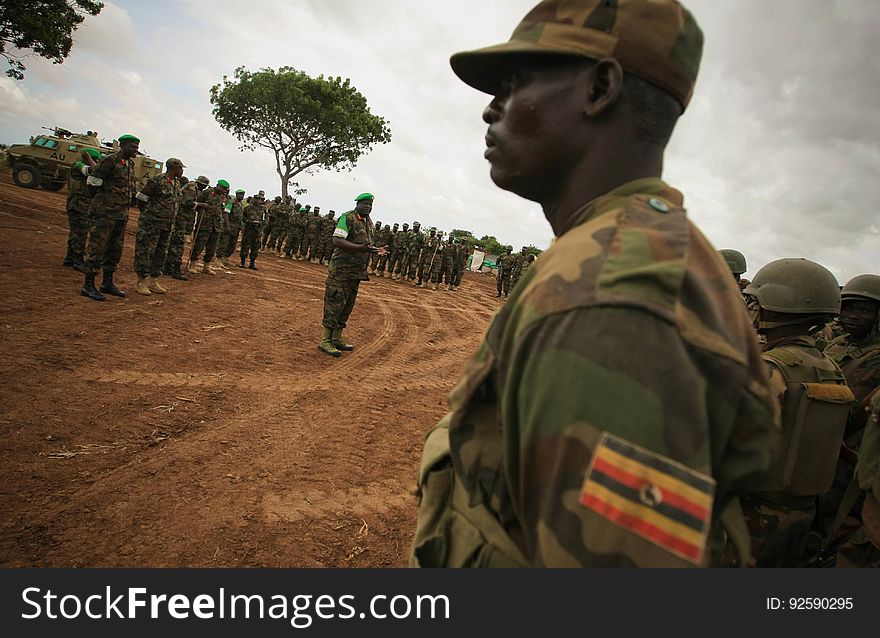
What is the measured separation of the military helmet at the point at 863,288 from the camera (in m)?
3.72

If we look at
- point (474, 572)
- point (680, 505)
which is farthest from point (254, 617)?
point (680, 505)

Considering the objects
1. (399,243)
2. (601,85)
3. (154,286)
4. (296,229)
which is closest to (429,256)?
(399,243)

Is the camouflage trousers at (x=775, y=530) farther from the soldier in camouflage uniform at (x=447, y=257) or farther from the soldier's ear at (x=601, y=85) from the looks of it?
the soldier in camouflage uniform at (x=447, y=257)

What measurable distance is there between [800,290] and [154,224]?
8.71 metres

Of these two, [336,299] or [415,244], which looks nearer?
[336,299]

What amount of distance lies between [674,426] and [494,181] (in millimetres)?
730

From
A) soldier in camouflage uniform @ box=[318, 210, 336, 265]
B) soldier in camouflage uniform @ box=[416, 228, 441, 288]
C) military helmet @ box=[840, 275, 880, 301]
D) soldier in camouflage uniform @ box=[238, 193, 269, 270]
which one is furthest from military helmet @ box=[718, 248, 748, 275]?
soldier in camouflage uniform @ box=[318, 210, 336, 265]

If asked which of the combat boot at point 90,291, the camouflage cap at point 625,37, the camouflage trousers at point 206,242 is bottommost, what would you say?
the combat boot at point 90,291

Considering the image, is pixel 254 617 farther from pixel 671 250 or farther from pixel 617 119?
pixel 617 119

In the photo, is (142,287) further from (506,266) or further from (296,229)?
(506,266)

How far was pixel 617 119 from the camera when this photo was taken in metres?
0.97

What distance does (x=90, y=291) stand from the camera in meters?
6.93

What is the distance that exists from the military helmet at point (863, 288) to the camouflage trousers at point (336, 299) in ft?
18.0

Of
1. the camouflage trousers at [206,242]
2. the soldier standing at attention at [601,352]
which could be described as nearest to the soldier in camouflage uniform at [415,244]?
the camouflage trousers at [206,242]
